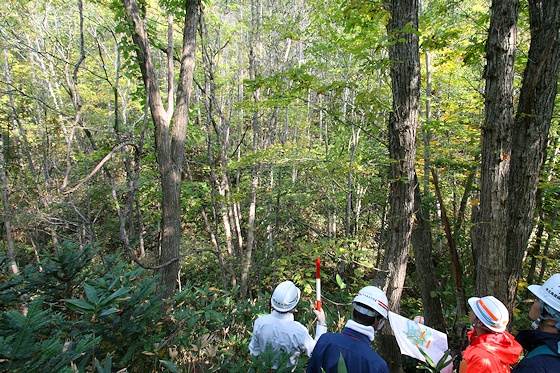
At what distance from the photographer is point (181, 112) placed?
4371 millimetres

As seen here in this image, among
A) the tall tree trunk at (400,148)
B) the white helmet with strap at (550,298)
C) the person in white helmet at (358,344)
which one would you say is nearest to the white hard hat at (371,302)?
the person in white helmet at (358,344)

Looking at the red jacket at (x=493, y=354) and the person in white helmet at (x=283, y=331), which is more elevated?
the person in white helmet at (x=283, y=331)

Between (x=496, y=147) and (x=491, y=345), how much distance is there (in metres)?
2.22

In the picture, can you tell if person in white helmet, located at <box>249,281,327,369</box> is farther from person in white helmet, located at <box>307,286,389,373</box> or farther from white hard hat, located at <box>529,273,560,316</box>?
white hard hat, located at <box>529,273,560,316</box>

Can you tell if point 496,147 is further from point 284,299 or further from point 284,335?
point 284,335

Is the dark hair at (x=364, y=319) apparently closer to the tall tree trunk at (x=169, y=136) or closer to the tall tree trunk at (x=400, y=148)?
the tall tree trunk at (x=400, y=148)

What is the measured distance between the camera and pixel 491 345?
244 centimetres

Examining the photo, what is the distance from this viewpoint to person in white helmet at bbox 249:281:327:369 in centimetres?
248

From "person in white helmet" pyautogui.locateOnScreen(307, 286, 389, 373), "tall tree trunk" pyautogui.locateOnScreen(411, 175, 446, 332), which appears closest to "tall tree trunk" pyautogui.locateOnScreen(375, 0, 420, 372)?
"tall tree trunk" pyautogui.locateOnScreen(411, 175, 446, 332)

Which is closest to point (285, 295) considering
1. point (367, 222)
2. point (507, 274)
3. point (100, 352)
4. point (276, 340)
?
point (276, 340)

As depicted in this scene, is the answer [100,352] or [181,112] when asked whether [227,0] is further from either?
[100,352]

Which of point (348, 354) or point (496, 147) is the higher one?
point (496, 147)

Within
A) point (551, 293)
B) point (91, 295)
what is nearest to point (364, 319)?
point (551, 293)

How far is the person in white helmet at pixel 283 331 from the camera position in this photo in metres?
2.48
